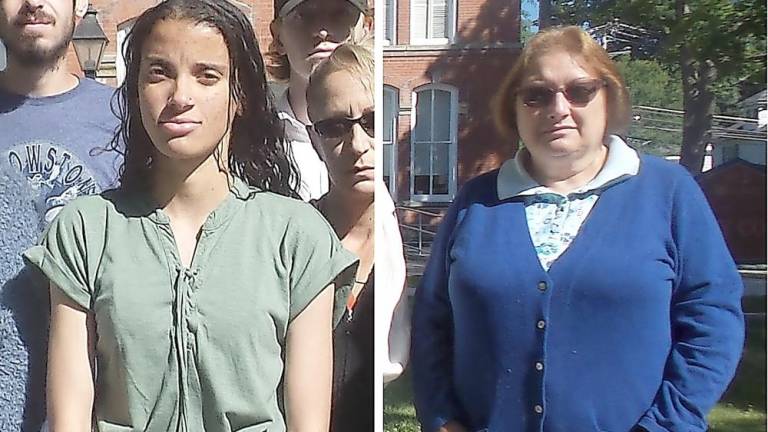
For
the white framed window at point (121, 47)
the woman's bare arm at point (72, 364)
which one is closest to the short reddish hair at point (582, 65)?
the white framed window at point (121, 47)

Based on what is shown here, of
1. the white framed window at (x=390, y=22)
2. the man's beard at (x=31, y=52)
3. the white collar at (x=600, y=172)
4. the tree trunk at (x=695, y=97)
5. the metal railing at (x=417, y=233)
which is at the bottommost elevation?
the metal railing at (x=417, y=233)

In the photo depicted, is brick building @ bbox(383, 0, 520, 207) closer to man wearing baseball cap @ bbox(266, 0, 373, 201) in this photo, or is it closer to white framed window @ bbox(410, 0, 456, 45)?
white framed window @ bbox(410, 0, 456, 45)

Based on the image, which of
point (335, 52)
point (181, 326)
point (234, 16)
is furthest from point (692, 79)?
point (181, 326)

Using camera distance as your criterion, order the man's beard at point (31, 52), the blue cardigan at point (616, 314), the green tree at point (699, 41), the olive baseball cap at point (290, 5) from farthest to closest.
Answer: the man's beard at point (31, 52) → the olive baseball cap at point (290, 5) → the green tree at point (699, 41) → the blue cardigan at point (616, 314)

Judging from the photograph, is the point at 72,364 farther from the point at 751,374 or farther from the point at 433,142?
the point at 751,374

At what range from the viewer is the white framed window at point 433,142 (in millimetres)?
2145

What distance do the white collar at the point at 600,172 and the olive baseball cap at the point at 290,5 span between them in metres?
0.52

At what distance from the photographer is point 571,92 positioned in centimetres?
197

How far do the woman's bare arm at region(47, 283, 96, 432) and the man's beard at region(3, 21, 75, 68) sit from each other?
58 centimetres

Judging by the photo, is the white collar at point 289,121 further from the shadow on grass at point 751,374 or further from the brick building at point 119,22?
the shadow on grass at point 751,374

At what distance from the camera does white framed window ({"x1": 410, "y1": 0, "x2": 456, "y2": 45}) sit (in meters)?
2.15

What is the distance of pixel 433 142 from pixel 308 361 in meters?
0.61

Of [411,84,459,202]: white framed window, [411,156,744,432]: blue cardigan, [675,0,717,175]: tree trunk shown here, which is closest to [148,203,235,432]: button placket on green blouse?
[411,84,459,202]: white framed window

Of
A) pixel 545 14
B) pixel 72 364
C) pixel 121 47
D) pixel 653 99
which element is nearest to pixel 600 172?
pixel 653 99
